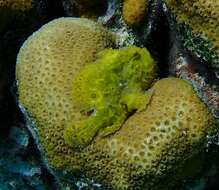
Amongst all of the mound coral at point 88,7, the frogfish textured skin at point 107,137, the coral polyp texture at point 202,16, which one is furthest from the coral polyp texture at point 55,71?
the coral polyp texture at point 202,16

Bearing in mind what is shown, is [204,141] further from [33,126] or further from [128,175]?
[33,126]

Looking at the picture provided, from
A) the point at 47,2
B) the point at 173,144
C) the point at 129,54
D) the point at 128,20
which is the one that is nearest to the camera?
the point at 173,144

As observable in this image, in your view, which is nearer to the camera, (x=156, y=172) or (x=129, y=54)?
(x=156, y=172)

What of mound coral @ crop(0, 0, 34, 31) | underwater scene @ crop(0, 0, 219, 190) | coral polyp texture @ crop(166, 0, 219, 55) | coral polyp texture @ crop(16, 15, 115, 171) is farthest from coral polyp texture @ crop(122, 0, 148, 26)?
mound coral @ crop(0, 0, 34, 31)

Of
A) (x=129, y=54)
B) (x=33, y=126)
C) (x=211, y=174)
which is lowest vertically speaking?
(x=211, y=174)

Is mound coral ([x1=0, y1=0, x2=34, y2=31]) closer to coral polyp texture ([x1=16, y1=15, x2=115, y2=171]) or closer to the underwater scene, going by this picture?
the underwater scene

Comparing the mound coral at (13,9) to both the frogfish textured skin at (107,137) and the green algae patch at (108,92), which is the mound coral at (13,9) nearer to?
the frogfish textured skin at (107,137)

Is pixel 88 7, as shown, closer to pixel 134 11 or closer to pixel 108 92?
pixel 134 11

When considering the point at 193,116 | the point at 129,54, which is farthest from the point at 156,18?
the point at 193,116
